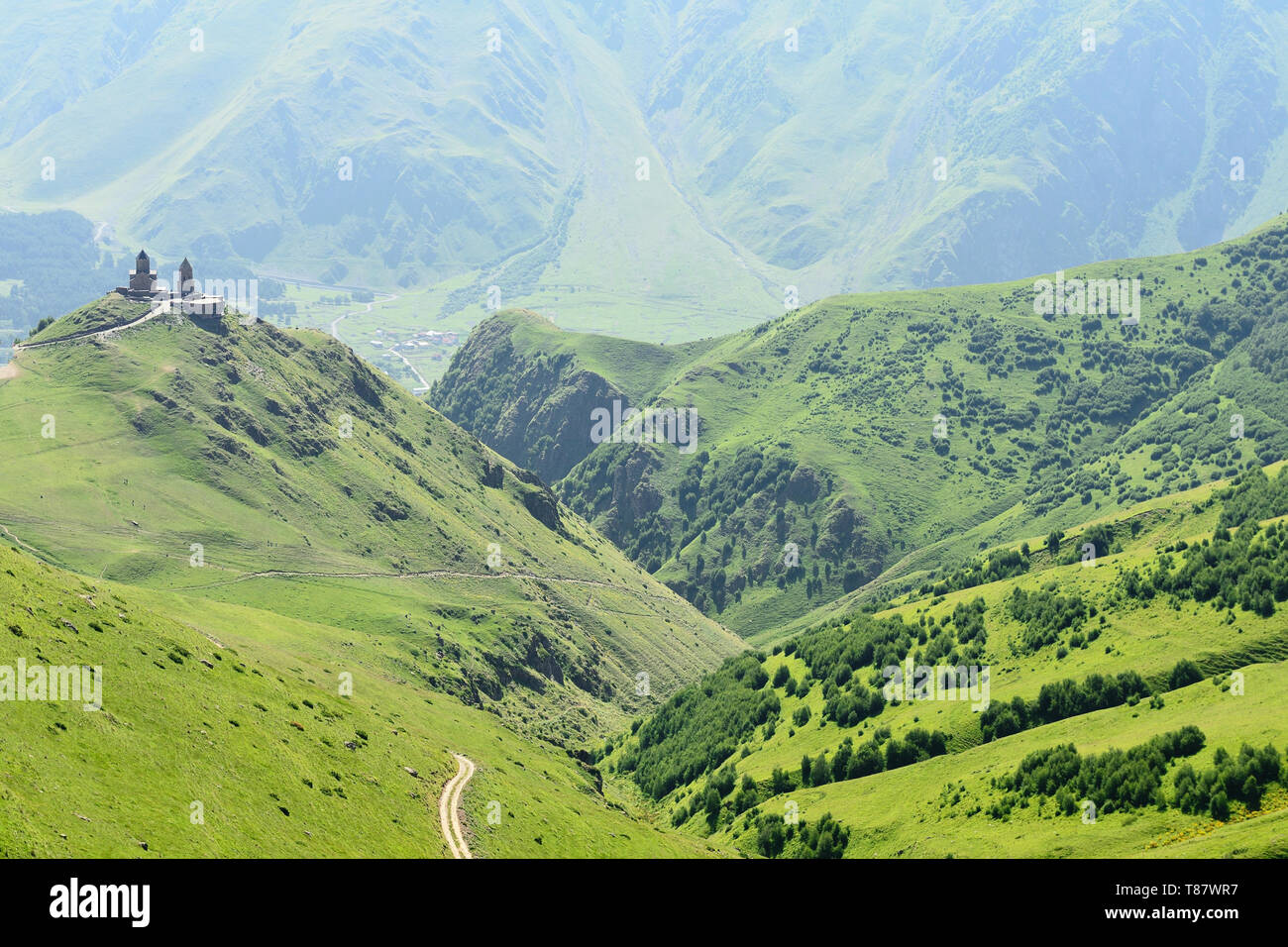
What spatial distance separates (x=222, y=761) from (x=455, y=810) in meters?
25.2

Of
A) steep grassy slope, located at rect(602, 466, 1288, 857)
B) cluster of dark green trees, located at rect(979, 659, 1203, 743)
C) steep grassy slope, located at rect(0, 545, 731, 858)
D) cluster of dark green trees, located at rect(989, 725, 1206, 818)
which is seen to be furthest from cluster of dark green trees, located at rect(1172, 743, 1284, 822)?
steep grassy slope, located at rect(0, 545, 731, 858)

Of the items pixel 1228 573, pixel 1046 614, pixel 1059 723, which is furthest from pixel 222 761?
pixel 1228 573

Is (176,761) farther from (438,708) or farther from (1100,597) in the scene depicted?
(1100,597)

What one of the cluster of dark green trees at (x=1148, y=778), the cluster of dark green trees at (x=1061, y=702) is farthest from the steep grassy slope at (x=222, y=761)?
the cluster of dark green trees at (x=1061, y=702)

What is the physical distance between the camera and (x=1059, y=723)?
5984 inches

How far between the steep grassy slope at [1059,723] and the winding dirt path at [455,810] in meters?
44.9

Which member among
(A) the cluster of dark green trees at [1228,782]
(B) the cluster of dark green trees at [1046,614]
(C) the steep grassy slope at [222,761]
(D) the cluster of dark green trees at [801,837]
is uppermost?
(B) the cluster of dark green trees at [1046,614]

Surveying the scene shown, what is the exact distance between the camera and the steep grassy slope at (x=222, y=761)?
75375 millimetres

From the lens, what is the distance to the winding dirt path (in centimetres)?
10144

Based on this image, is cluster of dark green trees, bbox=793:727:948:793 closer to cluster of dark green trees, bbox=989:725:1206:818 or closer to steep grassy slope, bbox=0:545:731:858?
cluster of dark green trees, bbox=989:725:1206:818

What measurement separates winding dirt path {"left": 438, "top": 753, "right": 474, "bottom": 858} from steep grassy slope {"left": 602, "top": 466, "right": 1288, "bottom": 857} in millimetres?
44910

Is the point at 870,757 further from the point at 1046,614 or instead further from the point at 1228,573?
the point at 1228,573

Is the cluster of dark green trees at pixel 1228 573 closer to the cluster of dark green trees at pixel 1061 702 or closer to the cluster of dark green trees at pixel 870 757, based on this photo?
A: the cluster of dark green trees at pixel 1061 702

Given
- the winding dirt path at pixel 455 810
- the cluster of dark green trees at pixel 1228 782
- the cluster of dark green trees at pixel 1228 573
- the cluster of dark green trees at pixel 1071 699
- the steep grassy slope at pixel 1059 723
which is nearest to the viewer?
the winding dirt path at pixel 455 810
